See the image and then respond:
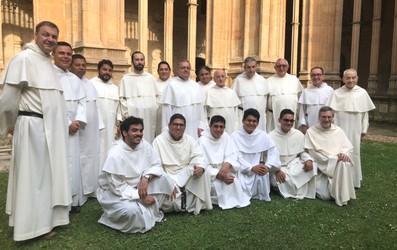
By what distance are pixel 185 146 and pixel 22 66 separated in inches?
89.5

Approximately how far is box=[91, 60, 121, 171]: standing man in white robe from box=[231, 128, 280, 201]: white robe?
2087 mm

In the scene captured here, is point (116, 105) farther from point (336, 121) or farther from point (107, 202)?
point (336, 121)

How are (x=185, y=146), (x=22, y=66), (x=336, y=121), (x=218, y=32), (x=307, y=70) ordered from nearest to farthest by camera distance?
1. (x=22, y=66)
2. (x=185, y=146)
3. (x=336, y=121)
4. (x=218, y=32)
5. (x=307, y=70)

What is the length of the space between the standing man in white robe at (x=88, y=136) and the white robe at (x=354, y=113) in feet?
13.8

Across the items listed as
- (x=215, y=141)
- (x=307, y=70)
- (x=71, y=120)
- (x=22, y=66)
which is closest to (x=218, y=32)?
(x=307, y=70)

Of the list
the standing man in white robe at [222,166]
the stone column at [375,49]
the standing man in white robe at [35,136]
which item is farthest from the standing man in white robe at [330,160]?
the stone column at [375,49]

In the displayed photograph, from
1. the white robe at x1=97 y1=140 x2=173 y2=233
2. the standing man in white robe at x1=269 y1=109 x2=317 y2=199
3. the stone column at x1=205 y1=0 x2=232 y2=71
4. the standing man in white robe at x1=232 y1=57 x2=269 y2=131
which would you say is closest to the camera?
the white robe at x1=97 y1=140 x2=173 y2=233

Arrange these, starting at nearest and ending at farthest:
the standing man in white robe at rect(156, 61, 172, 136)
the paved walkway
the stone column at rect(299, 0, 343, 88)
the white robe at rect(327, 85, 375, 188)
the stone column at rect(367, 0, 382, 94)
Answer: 1. the white robe at rect(327, 85, 375, 188)
2. the standing man in white robe at rect(156, 61, 172, 136)
3. the paved walkway
4. the stone column at rect(299, 0, 343, 88)
5. the stone column at rect(367, 0, 382, 94)

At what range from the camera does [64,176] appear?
384 centimetres

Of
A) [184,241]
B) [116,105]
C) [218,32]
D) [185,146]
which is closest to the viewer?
[184,241]

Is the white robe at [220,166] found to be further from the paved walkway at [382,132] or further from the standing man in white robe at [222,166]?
the paved walkway at [382,132]

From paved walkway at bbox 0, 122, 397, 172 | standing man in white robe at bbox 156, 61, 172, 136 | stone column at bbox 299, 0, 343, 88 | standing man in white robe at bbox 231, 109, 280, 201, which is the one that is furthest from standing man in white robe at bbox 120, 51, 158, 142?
stone column at bbox 299, 0, 343, 88

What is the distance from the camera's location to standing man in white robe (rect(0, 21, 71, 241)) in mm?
Result: 3633

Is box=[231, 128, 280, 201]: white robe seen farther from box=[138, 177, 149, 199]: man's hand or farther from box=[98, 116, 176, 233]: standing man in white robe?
box=[138, 177, 149, 199]: man's hand
